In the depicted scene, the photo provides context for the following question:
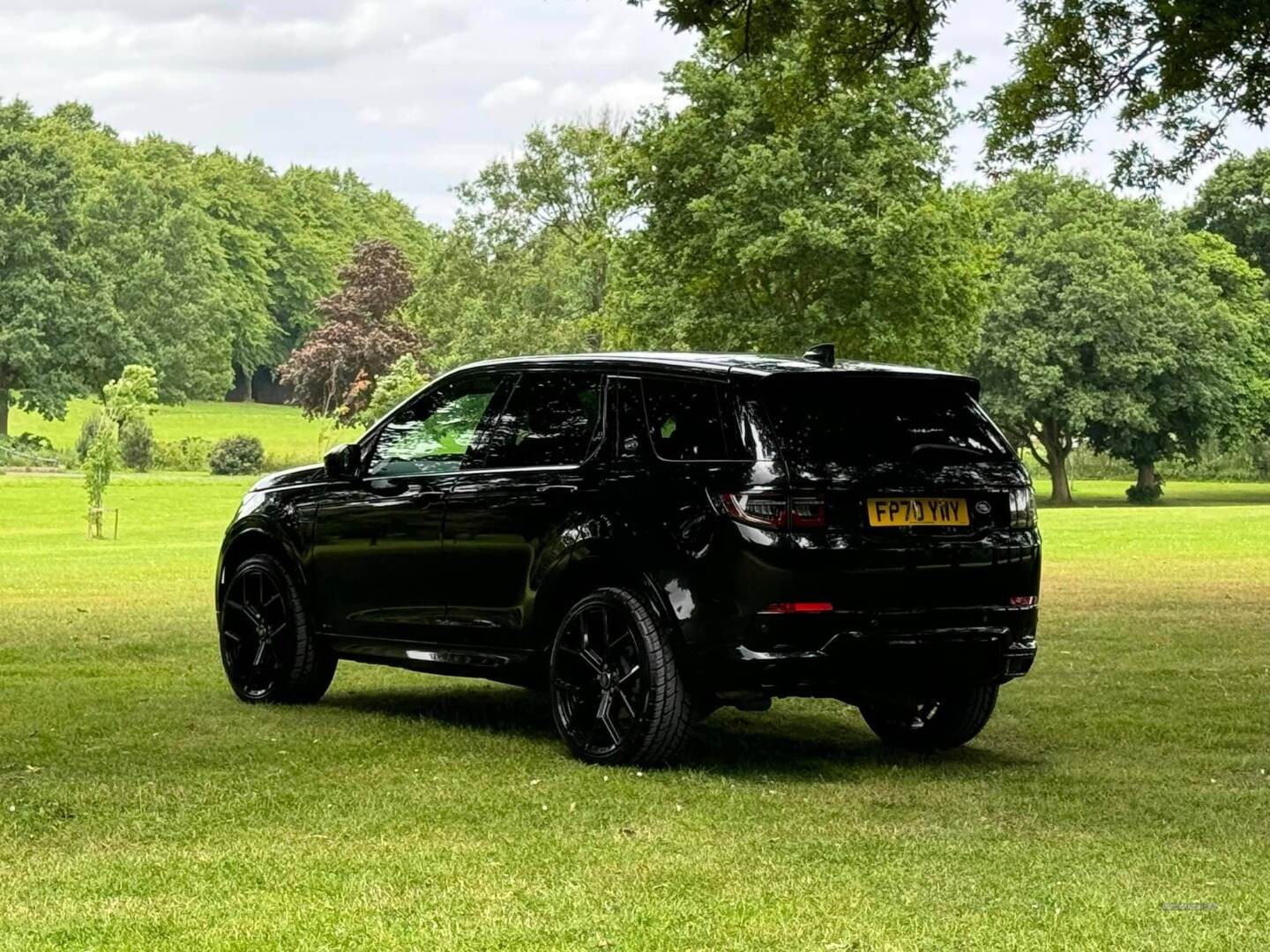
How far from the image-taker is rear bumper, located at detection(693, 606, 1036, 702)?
27.6 feet

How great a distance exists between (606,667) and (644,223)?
43.0m

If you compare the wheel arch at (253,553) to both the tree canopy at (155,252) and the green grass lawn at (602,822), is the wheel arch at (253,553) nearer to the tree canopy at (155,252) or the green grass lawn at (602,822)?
the green grass lawn at (602,822)

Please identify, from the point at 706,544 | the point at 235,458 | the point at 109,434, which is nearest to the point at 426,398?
the point at 706,544

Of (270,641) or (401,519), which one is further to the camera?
(270,641)

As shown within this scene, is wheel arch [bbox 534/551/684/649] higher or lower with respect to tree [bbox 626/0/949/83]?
lower

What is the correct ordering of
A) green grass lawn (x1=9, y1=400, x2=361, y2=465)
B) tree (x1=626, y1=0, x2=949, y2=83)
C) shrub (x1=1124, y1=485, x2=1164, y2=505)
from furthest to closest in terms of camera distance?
green grass lawn (x1=9, y1=400, x2=361, y2=465)
shrub (x1=1124, y1=485, x2=1164, y2=505)
tree (x1=626, y1=0, x2=949, y2=83)

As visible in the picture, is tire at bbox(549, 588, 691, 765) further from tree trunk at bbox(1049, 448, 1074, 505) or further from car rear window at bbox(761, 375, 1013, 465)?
tree trunk at bbox(1049, 448, 1074, 505)

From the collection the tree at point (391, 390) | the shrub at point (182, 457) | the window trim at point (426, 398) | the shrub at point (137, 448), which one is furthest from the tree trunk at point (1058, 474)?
the window trim at point (426, 398)

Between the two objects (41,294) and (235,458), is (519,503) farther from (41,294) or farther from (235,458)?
(41,294)

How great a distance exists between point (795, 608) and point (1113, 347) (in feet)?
205

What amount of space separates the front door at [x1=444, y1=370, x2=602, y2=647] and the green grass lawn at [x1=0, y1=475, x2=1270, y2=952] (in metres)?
0.67

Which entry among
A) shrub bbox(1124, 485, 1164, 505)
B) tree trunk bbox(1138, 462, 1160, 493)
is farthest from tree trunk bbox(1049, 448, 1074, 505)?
tree trunk bbox(1138, 462, 1160, 493)

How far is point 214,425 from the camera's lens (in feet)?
334

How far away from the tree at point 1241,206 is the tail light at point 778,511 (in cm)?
7456
